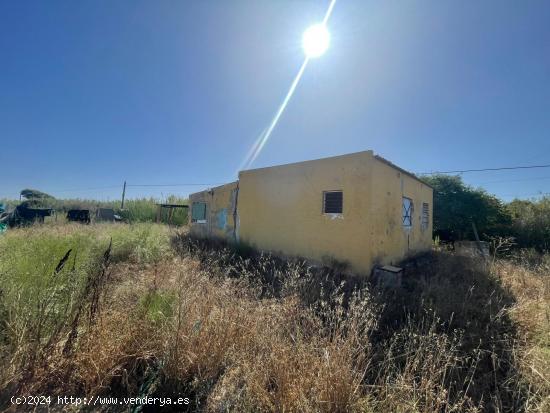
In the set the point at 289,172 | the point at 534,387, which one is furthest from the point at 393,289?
the point at 289,172

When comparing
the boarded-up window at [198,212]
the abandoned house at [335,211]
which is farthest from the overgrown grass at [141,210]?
the abandoned house at [335,211]

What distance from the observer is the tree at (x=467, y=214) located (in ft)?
45.5

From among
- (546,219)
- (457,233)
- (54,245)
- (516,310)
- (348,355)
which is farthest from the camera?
(457,233)

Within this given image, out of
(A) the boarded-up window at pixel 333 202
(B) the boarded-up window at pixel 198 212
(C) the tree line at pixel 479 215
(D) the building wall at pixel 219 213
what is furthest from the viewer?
(C) the tree line at pixel 479 215

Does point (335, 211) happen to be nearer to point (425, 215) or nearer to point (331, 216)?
→ point (331, 216)

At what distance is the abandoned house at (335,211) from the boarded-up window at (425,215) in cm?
4

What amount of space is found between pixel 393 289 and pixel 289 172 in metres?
4.55

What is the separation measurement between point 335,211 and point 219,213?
5.88 meters

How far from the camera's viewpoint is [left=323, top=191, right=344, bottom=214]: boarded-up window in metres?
6.83

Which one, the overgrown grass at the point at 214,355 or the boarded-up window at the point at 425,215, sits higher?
the boarded-up window at the point at 425,215

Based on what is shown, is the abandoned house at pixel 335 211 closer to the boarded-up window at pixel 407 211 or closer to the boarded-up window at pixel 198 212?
the boarded-up window at pixel 407 211

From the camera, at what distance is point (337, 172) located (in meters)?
6.91

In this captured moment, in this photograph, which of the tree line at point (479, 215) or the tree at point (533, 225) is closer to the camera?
the tree at point (533, 225)

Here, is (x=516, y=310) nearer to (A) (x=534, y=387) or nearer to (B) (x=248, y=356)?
(A) (x=534, y=387)
